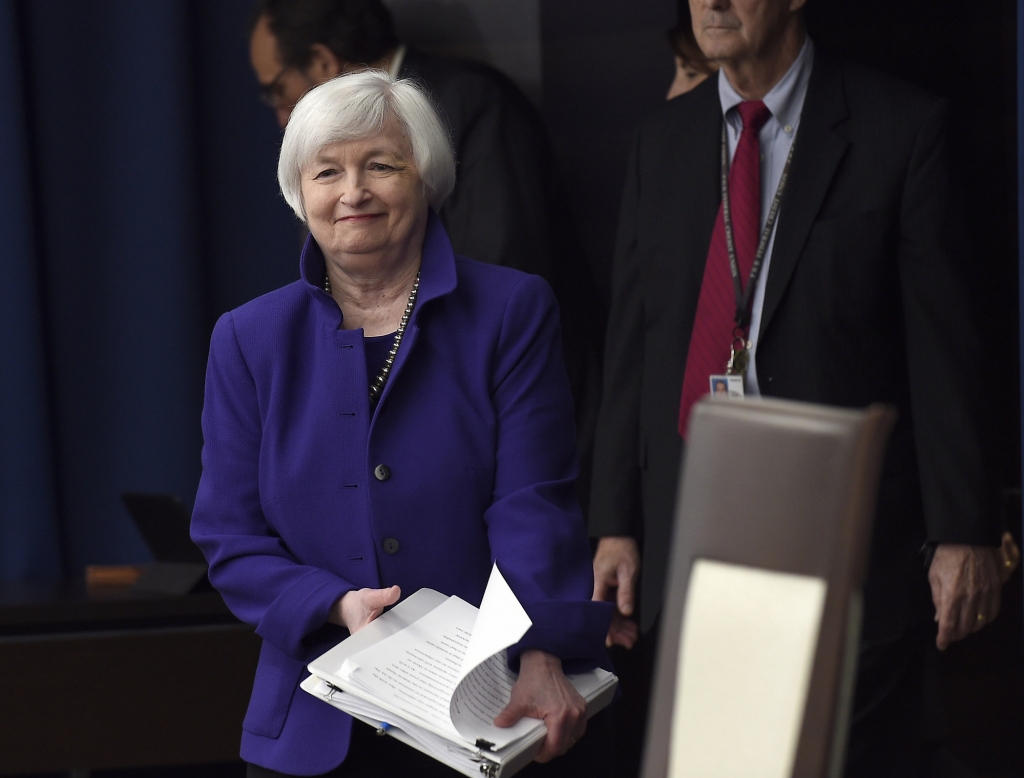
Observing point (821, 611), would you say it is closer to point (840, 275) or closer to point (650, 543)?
point (840, 275)

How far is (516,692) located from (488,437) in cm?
32

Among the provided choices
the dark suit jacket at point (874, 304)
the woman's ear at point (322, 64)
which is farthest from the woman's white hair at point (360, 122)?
the woman's ear at point (322, 64)

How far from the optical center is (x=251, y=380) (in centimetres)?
145

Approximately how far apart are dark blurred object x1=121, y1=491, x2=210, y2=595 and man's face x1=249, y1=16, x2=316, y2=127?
0.98 metres

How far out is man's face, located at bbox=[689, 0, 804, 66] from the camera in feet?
6.77

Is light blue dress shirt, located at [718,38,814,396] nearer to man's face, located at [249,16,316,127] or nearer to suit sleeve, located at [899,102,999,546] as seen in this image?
suit sleeve, located at [899,102,999,546]

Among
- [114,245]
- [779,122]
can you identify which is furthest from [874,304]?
[114,245]

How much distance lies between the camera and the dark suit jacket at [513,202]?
255cm

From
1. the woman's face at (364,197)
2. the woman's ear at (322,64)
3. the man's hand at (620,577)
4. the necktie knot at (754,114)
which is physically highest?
the woman's ear at (322,64)

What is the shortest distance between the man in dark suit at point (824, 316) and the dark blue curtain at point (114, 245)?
135 centimetres

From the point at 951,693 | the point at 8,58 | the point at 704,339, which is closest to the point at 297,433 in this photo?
the point at 704,339

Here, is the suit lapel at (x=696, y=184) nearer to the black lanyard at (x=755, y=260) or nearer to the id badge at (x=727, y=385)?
the black lanyard at (x=755, y=260)

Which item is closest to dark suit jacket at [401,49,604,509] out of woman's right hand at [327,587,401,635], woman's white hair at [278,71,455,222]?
woman's white hair at [278,71,455,222]

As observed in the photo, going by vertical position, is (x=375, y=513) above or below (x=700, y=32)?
Answer: below
